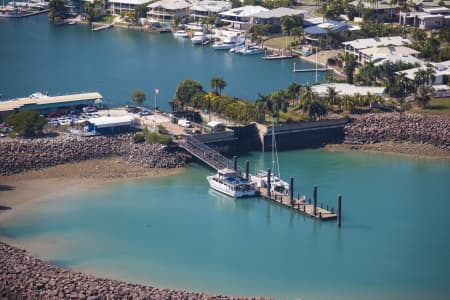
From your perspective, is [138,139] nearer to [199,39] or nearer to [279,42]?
[279,42]

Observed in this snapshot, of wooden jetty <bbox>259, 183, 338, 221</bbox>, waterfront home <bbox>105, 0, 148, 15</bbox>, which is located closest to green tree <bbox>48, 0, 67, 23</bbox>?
waterfront home <bbox>105, 0, 148, 15</bbox>

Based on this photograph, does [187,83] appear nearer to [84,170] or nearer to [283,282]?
[84,170]

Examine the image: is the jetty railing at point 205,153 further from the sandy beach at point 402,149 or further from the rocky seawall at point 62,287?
the rocky seawall at point 62,287

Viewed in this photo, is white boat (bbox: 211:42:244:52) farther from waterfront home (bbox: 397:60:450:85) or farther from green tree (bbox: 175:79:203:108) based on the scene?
green tree (bbox: 175:79:203:108)

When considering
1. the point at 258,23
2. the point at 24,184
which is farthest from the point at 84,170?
the point at 258,23

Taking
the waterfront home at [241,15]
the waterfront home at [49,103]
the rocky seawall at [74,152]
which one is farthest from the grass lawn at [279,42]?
the rocky seawall at [74,152]

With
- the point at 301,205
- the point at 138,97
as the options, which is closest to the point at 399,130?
the point at 301,205
